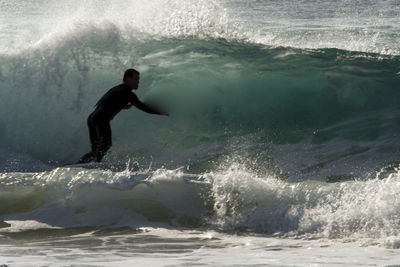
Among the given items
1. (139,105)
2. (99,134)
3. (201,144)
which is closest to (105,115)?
(99,134)

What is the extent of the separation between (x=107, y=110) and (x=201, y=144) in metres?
2.48

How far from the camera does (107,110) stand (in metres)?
9.55

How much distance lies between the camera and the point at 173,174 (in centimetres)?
811

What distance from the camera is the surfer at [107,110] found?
941 cm

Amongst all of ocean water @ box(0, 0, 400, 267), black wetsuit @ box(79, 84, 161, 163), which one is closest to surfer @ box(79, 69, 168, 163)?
black wetsuit @ box(79, 84, 161, 163)

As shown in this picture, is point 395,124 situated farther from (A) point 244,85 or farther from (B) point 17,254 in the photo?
(B) point 17,254

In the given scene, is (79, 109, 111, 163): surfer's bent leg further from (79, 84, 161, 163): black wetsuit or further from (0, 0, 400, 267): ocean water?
(0, 0, 400, 267): ocean water

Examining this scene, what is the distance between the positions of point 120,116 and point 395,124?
15.3 feet

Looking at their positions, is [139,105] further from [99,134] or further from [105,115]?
[99,134]

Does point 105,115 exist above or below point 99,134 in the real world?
above

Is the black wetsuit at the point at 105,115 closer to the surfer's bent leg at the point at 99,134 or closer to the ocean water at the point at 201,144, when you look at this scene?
the surfer's bent leg at the point at 99,134

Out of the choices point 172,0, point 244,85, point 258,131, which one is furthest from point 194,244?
point 172,0

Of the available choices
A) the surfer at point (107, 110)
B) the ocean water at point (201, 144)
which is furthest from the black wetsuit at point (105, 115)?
the ocean water at point (201, 144)

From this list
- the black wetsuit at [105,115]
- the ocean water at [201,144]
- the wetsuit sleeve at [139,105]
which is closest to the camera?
the ocean water at [201,144]
